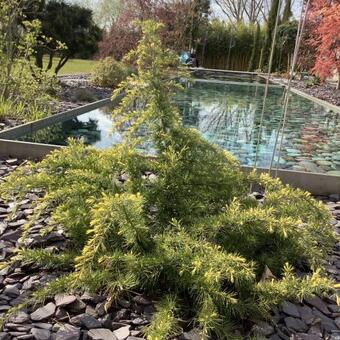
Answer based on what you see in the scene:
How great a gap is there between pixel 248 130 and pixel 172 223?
570cm

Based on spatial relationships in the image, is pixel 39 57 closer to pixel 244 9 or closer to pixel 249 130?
pixel 249 130

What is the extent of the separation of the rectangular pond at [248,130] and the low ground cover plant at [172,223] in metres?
1.33

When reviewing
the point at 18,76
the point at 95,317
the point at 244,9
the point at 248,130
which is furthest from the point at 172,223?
the point at 244,9

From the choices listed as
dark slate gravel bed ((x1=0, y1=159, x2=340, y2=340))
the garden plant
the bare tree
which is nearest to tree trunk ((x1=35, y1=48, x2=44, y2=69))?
the garden plant

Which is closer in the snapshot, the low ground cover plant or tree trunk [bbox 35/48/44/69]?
the low ground cover plant

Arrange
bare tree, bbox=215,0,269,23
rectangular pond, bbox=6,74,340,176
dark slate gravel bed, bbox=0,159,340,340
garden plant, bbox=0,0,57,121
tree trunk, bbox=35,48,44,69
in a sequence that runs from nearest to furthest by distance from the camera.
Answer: dark slate gravel bed, bbox=0,159,340,340, rectangular pond, bbox=6,74,340,176, garden plant, bbox=0,0,57,121, tree trunk, bbox=35,48,44,69, bare tree, bbox=215,0,269,23

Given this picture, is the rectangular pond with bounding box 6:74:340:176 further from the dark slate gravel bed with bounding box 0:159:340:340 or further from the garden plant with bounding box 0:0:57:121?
the dark slate gravel bed with bounding box 0:159:340:340

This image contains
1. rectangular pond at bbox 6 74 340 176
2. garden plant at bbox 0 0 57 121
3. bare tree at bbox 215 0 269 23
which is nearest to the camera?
rectangular pond at bbox 6 74 340 176

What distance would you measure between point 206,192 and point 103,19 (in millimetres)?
28665

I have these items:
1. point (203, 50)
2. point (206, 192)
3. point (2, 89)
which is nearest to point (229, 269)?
point (206, 192)

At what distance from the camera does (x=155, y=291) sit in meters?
1.97

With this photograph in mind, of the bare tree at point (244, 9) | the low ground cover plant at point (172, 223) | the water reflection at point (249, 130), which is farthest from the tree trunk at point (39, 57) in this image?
the bare tree at point (244, 9)

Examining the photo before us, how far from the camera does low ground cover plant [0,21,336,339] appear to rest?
176 cm

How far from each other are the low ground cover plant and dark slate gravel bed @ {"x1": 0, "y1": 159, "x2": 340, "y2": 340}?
7 centimetres
